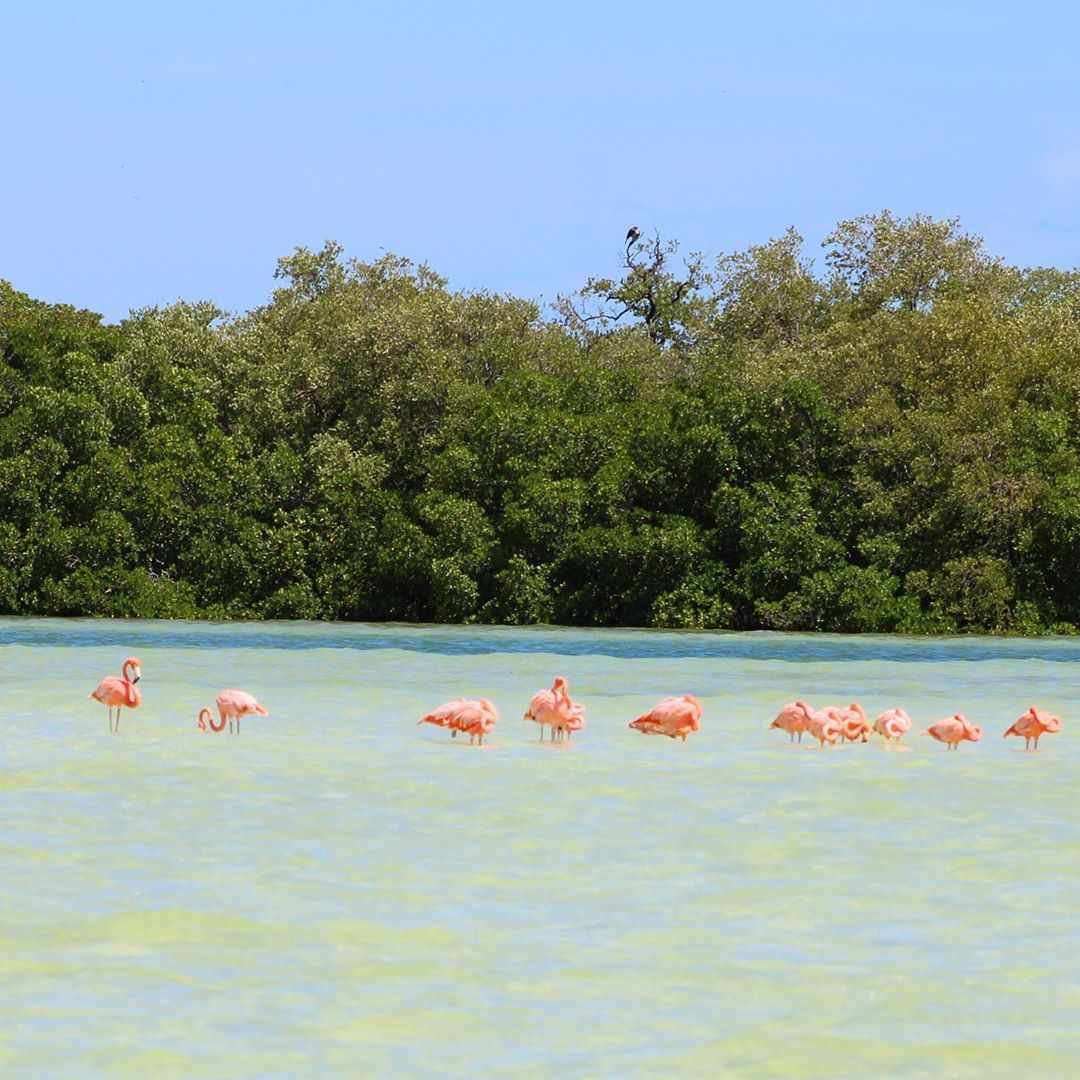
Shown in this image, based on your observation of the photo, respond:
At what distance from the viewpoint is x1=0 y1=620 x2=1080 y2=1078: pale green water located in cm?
951

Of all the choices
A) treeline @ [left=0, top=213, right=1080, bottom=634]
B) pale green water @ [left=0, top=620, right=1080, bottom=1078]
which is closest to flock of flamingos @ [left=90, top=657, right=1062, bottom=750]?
pale green water @ [left=0, top=620, right=1080, bottom=1078]

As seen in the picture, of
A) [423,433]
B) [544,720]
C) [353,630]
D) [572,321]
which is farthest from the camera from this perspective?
[572,321]

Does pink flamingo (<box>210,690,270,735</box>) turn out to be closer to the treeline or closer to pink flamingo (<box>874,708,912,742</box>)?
pink flamingo (<box>874,708,912,742</box>)

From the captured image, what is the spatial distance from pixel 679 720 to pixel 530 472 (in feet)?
106

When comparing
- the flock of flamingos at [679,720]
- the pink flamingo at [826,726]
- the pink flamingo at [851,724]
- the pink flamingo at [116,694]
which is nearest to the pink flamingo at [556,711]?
the flock of flamingos at [679,720]

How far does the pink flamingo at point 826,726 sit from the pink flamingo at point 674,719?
1.23 meters

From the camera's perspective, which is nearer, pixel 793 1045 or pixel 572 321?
pixel 793 1045

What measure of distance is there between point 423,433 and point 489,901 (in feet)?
150

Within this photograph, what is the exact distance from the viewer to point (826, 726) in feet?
70.5

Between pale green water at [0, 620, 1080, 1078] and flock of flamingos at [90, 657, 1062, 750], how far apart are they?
283mm

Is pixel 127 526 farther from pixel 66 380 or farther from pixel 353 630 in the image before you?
Answer: pixel 353 630

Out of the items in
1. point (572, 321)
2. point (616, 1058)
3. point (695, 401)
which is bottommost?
point (616, 1058)

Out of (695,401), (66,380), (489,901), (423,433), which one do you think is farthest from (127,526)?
(489,901)

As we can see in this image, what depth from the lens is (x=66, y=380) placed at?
56812 mm
